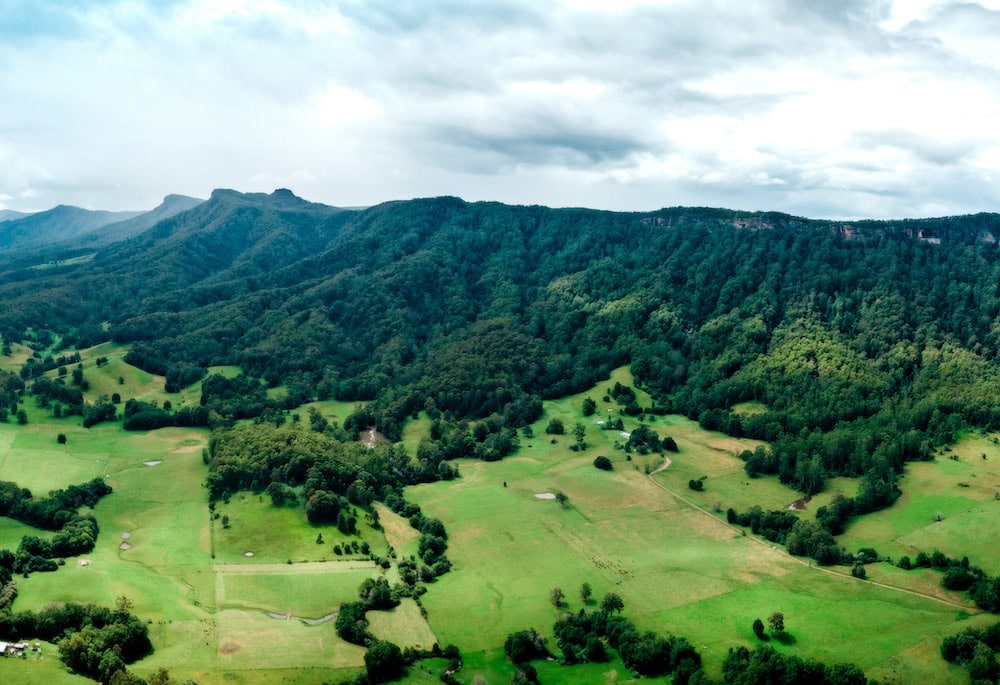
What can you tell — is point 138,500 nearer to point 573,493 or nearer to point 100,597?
point 100,597

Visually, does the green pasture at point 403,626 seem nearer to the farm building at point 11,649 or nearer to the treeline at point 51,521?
the farm building at point 11,649

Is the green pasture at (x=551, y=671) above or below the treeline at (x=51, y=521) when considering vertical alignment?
below

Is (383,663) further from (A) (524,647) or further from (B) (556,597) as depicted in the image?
(B) (556,597)

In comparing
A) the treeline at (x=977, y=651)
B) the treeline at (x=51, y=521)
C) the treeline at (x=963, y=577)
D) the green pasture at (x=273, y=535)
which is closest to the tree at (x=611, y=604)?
the green pasture at (x=273, y=535)

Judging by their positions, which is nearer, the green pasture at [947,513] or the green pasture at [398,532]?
the green pasture at [947,513]

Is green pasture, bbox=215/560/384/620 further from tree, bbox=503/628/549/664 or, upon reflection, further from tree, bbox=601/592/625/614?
tree, bbox=601/592/625/614

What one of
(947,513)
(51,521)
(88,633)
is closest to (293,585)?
(88,633)
